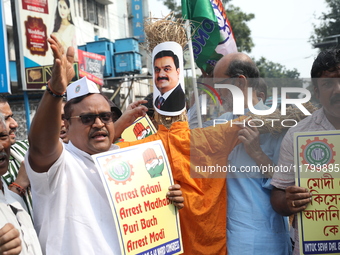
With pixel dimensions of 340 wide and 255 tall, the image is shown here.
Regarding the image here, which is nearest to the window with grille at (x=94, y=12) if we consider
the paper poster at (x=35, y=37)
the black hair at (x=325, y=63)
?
the paper poster at (x=35, y=37)

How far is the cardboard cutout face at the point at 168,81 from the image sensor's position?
2639 millimetres

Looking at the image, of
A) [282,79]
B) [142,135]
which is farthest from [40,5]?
[282,79]

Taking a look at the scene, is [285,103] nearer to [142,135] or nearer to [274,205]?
[274,205]

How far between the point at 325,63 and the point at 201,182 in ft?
3.47

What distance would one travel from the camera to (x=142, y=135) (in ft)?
11.6

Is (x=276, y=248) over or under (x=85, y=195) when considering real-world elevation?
under

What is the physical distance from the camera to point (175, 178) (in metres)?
2.53

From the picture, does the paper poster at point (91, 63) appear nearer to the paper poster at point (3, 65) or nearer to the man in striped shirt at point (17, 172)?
the paper poster at point (3, 65)

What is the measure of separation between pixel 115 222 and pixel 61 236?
277 millimetres

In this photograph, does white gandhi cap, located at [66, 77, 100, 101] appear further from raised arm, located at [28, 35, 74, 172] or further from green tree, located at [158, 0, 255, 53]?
green tree, located at [158, 0, 255, 53]

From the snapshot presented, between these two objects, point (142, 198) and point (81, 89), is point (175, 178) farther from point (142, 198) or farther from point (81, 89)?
point (81, 89)

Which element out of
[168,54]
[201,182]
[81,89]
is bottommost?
[201,182]

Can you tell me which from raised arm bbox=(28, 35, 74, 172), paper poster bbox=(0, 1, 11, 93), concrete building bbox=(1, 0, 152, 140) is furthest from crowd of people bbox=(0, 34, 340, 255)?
concrete building bbox=(1, 0, 152, 140)

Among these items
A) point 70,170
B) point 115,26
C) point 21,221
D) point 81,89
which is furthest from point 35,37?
point 115,26
